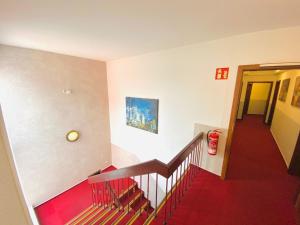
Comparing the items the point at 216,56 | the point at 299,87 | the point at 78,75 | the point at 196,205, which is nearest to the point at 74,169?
the point at 78,75

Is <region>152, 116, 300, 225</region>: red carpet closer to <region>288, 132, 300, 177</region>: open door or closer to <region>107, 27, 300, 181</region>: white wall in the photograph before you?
<region>288, 132, 300, 177</region>: open door

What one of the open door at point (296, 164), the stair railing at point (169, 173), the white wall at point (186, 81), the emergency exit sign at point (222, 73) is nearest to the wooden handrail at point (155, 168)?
the stair railing at point (169, 173)

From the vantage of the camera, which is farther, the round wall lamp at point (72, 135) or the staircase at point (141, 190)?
the round wall lamp at point (72, 135)

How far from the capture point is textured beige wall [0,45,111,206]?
8.20 ft

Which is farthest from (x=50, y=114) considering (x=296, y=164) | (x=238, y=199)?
(x=296, y=164)

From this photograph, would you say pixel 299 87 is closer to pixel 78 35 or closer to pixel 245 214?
pixel 245 214

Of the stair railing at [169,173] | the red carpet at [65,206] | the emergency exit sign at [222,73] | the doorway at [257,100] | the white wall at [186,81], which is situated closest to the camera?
the stair railing at [169,173]

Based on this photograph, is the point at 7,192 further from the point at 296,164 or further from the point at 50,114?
the point at 296,164

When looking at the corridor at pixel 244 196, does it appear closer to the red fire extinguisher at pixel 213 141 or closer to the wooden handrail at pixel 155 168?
the red fire extinguisher at pixel 213 141

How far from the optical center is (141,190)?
1.76 metres

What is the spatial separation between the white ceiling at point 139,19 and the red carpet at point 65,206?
3.56m

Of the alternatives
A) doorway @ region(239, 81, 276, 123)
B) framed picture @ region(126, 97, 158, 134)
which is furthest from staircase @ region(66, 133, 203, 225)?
doorway @ region(239, 81, 276, 123)

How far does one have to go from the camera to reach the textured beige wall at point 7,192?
50cm

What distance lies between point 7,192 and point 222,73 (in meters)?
2.39
